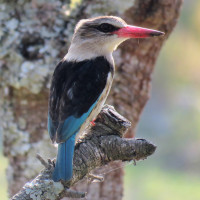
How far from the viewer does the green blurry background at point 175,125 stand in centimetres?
929

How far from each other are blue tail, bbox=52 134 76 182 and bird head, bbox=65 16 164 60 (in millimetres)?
752

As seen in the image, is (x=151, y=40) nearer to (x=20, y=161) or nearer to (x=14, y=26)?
(x=14, y=26)

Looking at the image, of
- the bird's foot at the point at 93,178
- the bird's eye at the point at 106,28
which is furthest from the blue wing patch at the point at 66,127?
the bird's eye at the point at 106,28

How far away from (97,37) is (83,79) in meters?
0.45

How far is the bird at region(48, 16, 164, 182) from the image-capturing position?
12.0ft

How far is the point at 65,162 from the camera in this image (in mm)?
3146

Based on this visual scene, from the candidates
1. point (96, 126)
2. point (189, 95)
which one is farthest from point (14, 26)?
point (189, 95)

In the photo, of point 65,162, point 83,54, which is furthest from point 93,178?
point 83,54

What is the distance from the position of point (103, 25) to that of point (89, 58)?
233 millimetres

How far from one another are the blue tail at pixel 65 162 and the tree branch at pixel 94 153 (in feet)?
0.10

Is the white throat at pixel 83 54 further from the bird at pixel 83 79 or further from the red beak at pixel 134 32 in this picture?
the red beak at pixel 134 32

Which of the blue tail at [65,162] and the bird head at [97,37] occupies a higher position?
the bird head at [97,37]

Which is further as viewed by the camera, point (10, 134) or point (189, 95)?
point (189, 95)

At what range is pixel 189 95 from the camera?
12.7m
